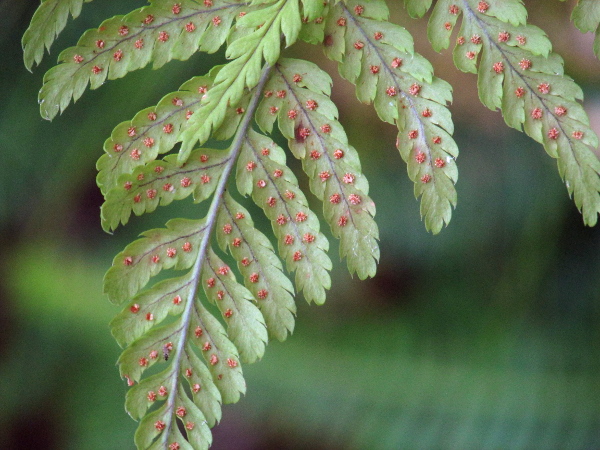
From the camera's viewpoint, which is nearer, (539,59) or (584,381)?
(539,59)

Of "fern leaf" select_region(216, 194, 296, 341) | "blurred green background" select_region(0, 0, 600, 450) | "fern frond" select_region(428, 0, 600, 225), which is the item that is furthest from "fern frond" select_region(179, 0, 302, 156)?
"blurred green background" select_region(0, 0, 600, 450)

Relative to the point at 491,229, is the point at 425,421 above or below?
below

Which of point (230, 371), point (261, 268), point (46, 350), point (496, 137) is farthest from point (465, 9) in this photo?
point (46, 350)

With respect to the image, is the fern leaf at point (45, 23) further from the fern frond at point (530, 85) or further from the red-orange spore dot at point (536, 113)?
the red-orange spore dot at point (536, 113)

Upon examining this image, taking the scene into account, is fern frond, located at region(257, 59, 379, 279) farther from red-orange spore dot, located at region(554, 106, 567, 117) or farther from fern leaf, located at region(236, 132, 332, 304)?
red-orange spore dot, located at region(554, 106, 567, 117)

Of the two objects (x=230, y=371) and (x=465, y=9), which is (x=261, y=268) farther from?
(x=465, y=9)

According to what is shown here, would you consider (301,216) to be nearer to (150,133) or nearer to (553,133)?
(150,133)
